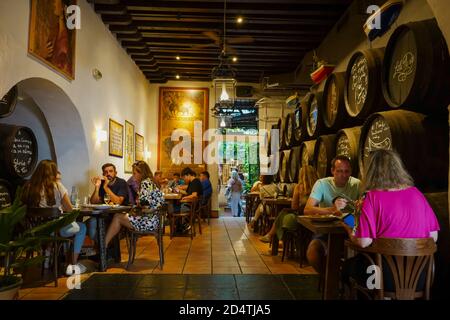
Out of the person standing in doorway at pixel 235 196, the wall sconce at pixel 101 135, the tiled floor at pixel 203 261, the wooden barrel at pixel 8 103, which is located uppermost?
the wooden barrel at pixel 8 103

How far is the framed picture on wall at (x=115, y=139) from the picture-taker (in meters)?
7.06

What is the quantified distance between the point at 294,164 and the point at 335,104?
86.5 inches

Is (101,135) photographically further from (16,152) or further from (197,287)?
(197,287)

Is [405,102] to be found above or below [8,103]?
below

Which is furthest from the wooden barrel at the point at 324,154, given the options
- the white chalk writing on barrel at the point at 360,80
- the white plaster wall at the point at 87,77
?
the white plaster wall at the point at 87,77

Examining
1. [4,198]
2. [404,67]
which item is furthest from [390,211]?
[4,198]

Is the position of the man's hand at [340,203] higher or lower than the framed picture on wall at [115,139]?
lower

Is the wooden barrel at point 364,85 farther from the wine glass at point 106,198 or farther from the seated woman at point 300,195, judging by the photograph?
the wine glass at point 106,198

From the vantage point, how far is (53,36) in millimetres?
4559

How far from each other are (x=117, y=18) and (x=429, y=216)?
5.86 m

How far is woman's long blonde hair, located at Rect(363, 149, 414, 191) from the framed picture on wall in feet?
18.0

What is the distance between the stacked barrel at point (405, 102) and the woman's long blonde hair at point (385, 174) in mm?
458

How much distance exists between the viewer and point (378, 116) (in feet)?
10.3

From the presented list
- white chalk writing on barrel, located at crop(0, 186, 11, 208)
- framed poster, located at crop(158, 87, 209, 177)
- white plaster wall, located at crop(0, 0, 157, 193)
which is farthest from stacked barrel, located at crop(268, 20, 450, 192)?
framed poster, located at crop(158, 87, 209, 177)
